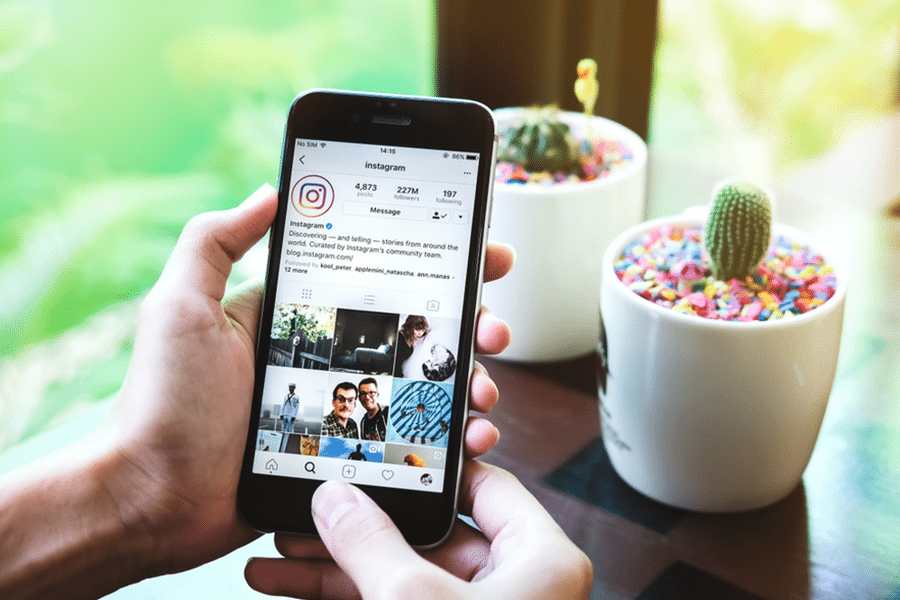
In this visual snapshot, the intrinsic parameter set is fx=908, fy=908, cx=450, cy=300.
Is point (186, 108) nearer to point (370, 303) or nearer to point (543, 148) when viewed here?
point (543, 148)

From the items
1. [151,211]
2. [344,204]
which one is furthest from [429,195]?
[151,211]

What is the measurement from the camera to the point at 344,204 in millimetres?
624

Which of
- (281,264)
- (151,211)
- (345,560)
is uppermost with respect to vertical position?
(281,264)

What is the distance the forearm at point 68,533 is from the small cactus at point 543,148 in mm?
434

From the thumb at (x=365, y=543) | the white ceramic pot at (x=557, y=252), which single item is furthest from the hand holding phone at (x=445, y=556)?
the white ceramic pot at (x=557, y=252)

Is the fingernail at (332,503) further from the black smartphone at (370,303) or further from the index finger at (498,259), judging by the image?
the index finger at (498,259)

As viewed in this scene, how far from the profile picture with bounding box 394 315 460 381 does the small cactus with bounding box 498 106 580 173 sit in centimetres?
26

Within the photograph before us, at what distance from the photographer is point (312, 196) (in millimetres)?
627

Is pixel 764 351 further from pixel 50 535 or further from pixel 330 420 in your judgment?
pixel 50 535

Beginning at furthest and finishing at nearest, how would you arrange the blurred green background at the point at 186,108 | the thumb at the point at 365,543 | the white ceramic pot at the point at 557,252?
1. the blurred green background at the point at 186,108
2. the white ceramic pot at the point at 557,252
3. the thumb at the point at 365,543

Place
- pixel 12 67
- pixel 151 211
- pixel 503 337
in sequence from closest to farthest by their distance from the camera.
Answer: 1. pixel 503 337
2. pixel 12 67
3. pixel 151 211

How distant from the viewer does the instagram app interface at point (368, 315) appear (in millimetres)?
593

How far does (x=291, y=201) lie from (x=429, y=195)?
96 mm

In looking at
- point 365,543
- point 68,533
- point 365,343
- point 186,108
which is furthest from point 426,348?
point 186,108
